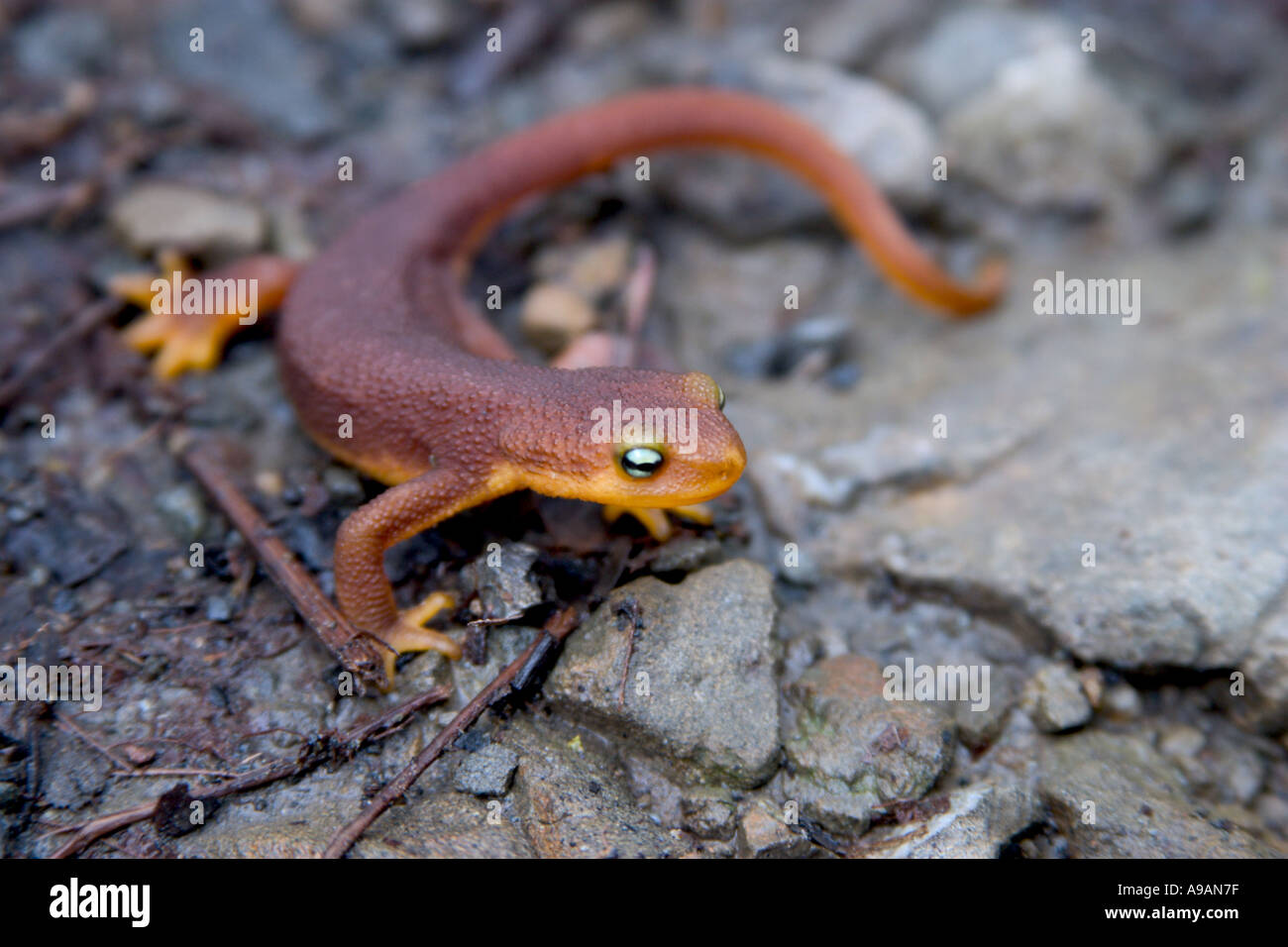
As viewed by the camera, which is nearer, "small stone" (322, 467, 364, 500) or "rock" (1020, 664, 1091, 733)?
"rock" (1020, 664, 1091, 733)

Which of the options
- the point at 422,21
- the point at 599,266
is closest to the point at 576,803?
the point at 599,266

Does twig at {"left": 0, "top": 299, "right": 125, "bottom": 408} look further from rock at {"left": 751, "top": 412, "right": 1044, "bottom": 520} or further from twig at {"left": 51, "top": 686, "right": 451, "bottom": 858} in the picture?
rock at {"left": 751, "top": 412, "right": 1044, "bottom": 520}

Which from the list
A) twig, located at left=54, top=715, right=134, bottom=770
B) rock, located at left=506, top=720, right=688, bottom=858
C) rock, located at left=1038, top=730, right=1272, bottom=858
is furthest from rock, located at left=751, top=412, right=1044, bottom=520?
twig, located at left=54, top=715, right=134, bottom=770

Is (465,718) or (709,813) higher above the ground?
(465,718)

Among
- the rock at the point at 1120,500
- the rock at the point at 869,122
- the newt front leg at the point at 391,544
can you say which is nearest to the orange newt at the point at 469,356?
the newt front leg at the point at 391,544

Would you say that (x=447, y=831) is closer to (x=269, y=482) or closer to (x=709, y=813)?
(x=709, y=813)

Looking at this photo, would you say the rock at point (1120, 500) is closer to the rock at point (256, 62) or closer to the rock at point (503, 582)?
the rock at point (503, 582)
